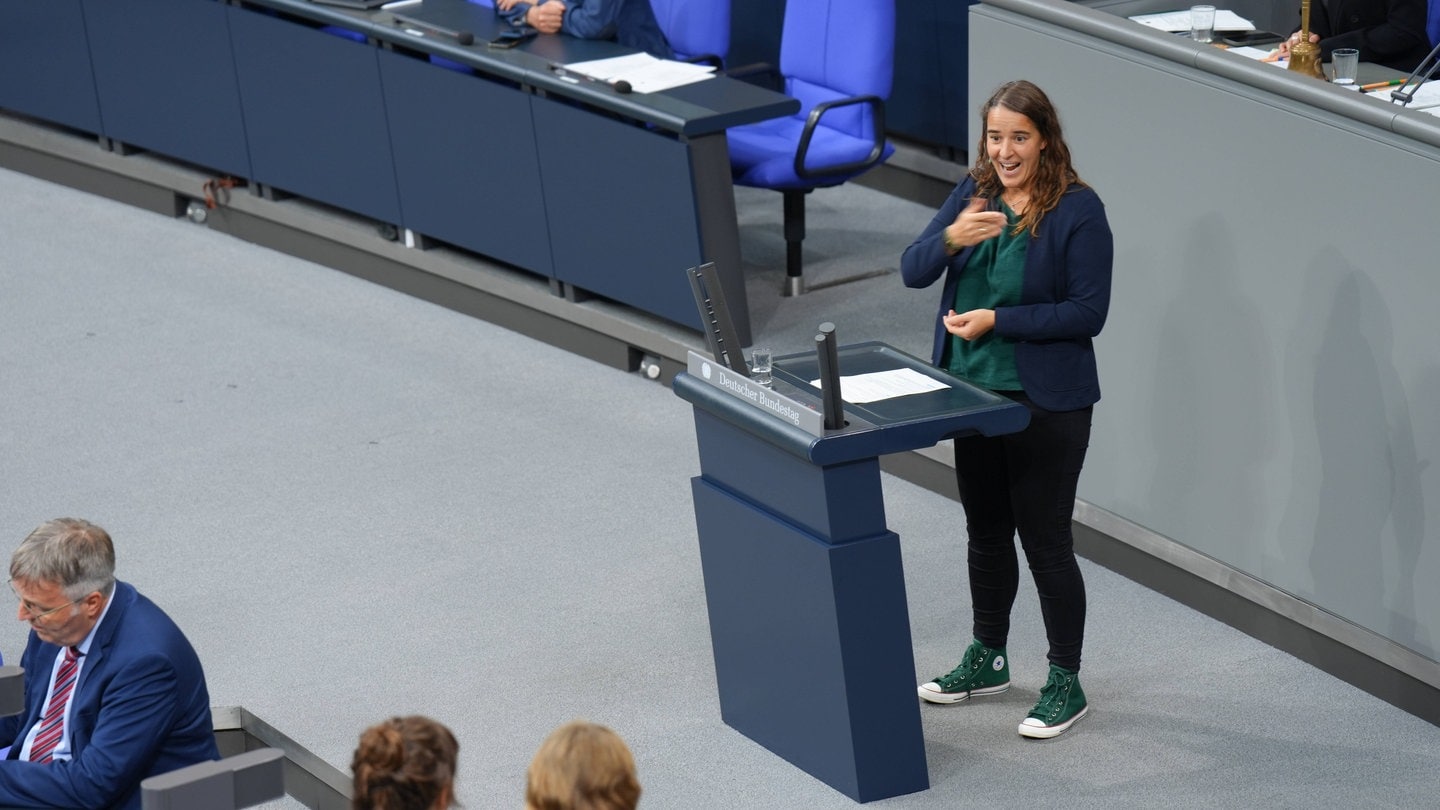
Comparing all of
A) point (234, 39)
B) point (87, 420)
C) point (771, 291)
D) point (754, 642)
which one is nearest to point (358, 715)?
point (754, 642)

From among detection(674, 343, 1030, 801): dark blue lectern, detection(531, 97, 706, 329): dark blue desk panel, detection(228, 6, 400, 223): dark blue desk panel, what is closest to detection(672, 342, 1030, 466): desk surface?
detection(674, 343, 1030, 801): dark blue lectern

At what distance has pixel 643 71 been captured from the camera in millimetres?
6867

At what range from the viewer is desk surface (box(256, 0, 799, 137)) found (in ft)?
21.3

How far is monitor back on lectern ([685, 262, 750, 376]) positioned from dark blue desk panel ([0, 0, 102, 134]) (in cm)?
524

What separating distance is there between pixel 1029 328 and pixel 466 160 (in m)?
3.47

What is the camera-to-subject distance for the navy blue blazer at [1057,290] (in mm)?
4289

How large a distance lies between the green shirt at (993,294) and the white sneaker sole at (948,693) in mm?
832

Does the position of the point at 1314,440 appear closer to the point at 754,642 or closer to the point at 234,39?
the point at 754,642

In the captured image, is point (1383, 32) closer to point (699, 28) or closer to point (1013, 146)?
point (1013, 146)

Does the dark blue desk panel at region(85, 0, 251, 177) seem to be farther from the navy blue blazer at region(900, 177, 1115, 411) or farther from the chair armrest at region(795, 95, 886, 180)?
the navy blue blazer at region(900, 177, 1115, 411)

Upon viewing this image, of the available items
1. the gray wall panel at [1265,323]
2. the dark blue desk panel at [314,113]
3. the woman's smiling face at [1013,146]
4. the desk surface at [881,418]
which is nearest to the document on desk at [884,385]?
the desk surface at [881,418]

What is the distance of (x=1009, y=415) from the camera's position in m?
4.25

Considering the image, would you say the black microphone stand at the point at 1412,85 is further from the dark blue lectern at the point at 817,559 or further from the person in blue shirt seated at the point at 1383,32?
the dark blue lectern at the point at 817,559

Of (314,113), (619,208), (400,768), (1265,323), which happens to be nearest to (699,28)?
(619,208)
